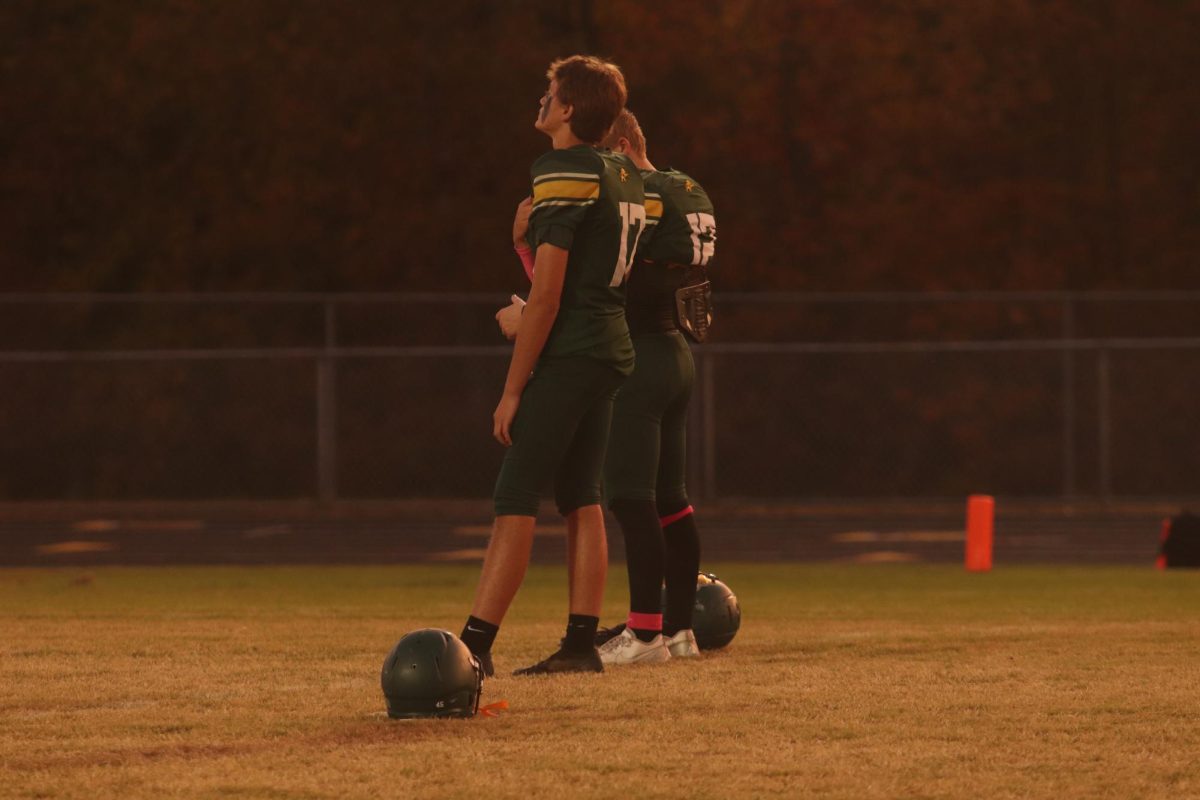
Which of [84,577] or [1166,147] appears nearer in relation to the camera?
[84,577]

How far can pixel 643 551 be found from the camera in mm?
8180

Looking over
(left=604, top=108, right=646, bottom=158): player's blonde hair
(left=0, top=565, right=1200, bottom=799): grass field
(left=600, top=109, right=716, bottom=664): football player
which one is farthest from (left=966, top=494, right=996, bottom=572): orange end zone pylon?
(left=604, top=108, right=646, bottom=158): player's blonde hair

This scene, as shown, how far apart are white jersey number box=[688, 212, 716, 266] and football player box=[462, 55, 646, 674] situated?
0.48m

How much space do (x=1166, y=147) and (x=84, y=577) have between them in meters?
16.6

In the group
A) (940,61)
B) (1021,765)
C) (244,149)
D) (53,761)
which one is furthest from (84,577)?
(940,61)

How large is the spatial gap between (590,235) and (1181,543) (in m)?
7.92

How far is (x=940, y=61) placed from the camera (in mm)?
25969

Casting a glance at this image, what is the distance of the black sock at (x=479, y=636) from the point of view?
7.29 m

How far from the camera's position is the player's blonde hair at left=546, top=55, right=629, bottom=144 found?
7414 millimetres

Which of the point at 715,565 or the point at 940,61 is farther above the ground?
the point at 940,61

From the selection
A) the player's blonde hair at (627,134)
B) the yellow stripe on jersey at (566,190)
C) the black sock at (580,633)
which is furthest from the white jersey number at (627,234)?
the black sock at (580,633)

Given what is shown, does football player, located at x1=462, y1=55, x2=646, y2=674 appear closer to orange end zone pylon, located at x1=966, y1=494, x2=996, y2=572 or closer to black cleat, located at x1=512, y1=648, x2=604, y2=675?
black cleat, located at x1=512, y1=648, x2=604, y2=675

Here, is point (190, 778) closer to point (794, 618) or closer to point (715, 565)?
point (794, 618)

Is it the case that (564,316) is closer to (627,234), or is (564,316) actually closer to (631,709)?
(627,234)
